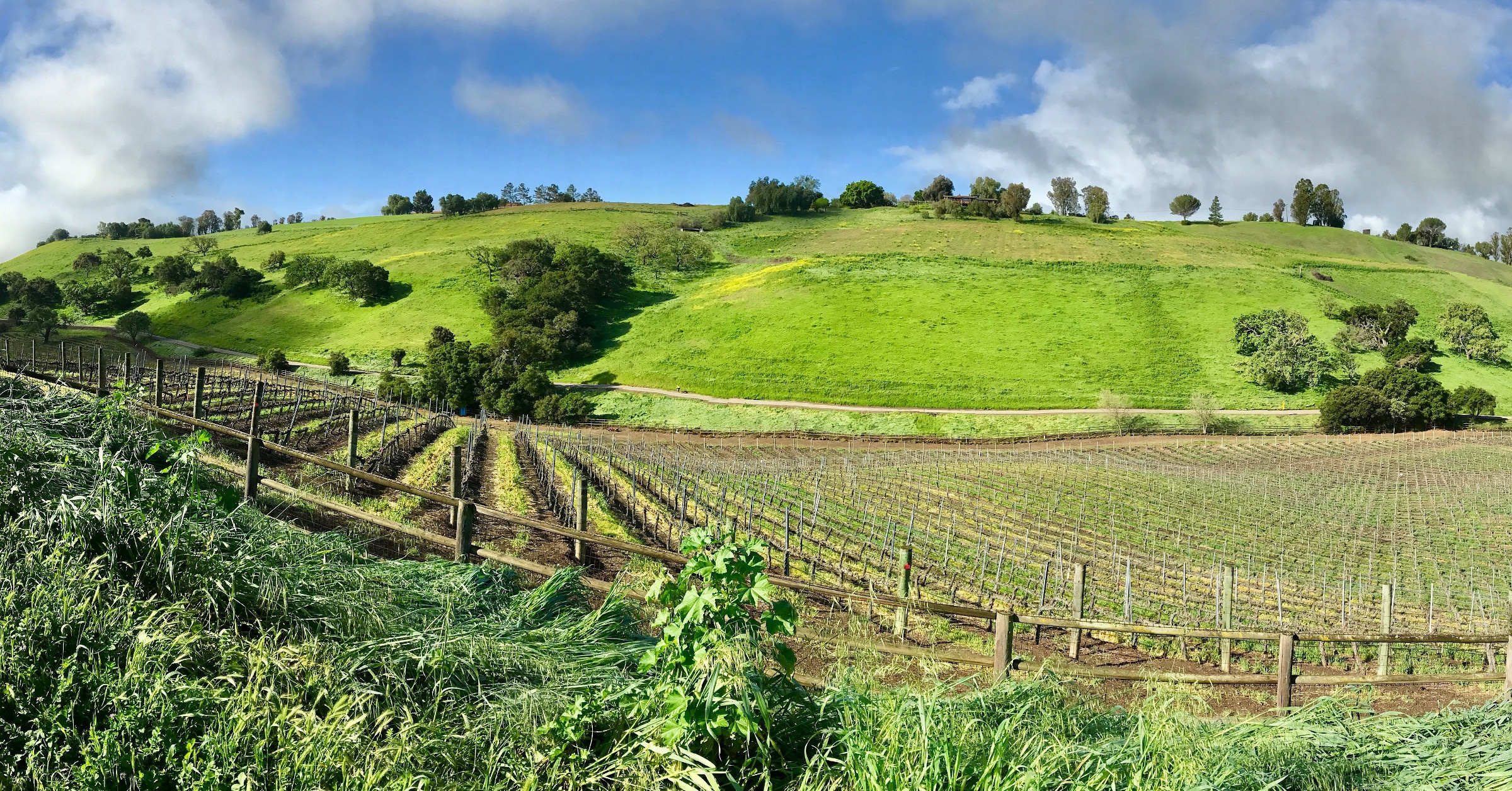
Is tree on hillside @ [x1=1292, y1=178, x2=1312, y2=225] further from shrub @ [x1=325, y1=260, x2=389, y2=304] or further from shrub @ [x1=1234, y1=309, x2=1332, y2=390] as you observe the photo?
shrub @ [x1=325, y1=260, x2=389, y2=304]

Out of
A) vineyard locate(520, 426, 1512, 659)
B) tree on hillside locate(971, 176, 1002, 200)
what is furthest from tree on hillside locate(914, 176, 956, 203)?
vineyard locate(520, 426, 1512, 659)

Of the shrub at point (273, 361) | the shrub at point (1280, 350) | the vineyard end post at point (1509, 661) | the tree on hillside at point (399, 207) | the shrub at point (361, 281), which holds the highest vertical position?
the tree on hillside at point (399, 207)

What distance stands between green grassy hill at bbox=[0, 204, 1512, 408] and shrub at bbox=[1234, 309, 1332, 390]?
51.1 inches

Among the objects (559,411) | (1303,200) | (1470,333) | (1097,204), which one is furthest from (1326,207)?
(559,411)

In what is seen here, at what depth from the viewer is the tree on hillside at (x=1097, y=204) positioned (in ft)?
404

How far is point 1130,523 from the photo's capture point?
87.5ft

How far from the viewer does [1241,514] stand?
28734mm

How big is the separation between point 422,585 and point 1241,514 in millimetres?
30224

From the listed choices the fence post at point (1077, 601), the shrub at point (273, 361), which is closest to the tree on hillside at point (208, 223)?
the shrub at point (273, 361)

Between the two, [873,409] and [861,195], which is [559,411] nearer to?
[873,409]

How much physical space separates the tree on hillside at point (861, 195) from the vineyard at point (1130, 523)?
99.6 meters

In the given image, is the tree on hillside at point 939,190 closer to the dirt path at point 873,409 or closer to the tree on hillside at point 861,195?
the tree on hillside at point 861,195

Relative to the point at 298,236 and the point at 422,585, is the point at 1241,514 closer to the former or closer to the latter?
the point at 422,585

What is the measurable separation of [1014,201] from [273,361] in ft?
305
